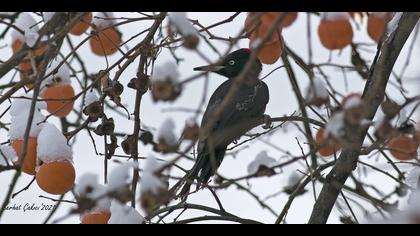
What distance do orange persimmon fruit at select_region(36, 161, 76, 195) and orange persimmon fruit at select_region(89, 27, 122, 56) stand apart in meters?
0.51

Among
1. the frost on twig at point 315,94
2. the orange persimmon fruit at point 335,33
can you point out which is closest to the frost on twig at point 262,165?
the frost on twig at point 315,94

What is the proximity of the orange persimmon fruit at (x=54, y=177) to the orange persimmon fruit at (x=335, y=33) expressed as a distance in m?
0.99

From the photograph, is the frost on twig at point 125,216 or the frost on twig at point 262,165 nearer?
the frost on twig at point 262,165

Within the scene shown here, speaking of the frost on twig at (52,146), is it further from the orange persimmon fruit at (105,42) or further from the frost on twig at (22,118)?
the orange persimmon fruit at (105,42)

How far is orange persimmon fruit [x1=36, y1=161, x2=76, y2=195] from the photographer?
2441 millimetres

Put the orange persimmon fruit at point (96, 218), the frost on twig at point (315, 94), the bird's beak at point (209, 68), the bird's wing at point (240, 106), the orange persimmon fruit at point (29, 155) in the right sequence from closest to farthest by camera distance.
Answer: the frost on twig at point (315, 94) → the bird's beak at point (209, 68) → the orange persimmon fruit at point (96, 218) → the orange persimmon fruit at point (29, 155) → the bird's wing at point (240, 106)

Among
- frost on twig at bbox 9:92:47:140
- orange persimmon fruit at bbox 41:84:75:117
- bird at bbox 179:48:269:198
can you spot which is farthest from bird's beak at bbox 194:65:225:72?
frost on twig at bbox 9:92:47:140

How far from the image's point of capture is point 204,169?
3270mm

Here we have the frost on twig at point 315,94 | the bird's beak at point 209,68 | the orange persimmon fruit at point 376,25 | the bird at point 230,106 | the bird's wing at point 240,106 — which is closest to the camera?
the frost on twig at point 315,94

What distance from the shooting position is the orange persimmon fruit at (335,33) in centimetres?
189

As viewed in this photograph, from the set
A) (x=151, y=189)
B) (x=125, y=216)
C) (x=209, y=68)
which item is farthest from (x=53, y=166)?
(x=151, y=189)
